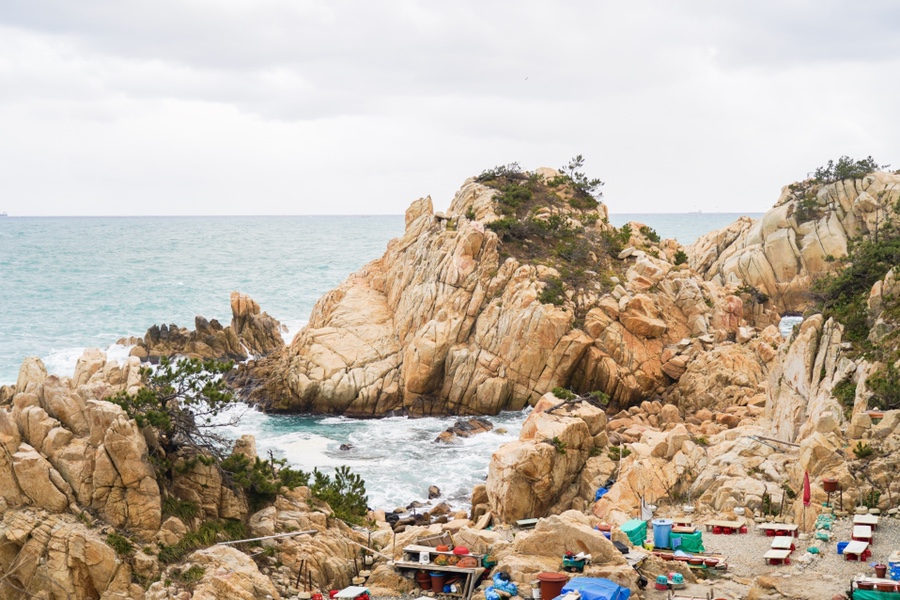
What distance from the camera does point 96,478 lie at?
22062 millimetres

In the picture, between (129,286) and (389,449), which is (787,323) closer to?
(389,449)

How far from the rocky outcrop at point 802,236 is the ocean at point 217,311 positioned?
113 ft

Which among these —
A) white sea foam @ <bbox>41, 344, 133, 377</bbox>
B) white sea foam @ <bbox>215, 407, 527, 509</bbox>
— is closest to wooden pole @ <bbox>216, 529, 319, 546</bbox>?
white sea foam @ <bbox>215, 407, 527, 509</bbox>

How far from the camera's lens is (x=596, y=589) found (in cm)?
1933

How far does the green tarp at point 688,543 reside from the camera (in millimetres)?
24250

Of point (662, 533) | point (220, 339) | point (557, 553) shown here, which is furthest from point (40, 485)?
point (220, 339)

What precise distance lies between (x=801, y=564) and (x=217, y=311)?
287ft

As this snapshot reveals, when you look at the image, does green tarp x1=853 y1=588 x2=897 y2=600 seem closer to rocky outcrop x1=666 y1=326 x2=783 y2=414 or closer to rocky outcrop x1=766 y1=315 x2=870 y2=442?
rocky outcrop x1=766 y1=315 x2=870 y2=442

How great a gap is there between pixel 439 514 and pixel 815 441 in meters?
14.6

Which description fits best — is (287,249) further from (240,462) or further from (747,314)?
(240,462)

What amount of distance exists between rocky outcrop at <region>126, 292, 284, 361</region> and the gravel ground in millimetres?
44498

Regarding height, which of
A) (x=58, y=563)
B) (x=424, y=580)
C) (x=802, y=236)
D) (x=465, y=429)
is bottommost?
(x=465, y=429)

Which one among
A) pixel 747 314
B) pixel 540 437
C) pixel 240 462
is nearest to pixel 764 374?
pixel 747 314

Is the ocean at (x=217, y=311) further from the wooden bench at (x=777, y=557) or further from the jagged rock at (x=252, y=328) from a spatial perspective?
the wooden bench at (x=777, y=557)
